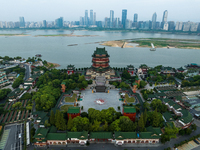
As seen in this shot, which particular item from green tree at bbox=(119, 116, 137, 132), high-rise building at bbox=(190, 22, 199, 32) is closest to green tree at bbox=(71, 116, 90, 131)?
green tree at bbox=(119, 116, 137, 132)

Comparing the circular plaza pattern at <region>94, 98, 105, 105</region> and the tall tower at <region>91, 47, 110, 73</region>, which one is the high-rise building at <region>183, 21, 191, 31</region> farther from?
the circular plaza pattern at <region>94, 98, 105, 105</region>

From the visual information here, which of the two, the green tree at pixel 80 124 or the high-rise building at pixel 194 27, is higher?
the high-rise building at pixel 194 27

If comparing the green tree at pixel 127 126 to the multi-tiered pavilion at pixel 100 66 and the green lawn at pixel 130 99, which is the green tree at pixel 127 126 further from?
the multi-tiered pavilion at pixel 100 66

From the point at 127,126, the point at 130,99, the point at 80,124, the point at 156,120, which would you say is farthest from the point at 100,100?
the point at 156,120

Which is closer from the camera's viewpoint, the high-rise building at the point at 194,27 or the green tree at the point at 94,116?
the green tree at the point at 94,116

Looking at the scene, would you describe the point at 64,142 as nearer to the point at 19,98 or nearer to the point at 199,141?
the point at 19,98

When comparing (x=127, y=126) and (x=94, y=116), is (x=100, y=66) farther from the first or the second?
(x=127, y=126)

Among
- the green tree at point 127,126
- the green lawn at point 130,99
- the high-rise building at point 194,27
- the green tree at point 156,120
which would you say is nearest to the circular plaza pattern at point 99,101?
the green lawn at point 130,99

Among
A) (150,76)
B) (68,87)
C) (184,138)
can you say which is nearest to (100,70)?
(68,87)
